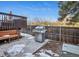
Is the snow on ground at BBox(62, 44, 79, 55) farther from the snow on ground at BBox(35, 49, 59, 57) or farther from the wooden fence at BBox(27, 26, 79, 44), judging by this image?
the snow on ground at BBox(35, 49, 59, 57)

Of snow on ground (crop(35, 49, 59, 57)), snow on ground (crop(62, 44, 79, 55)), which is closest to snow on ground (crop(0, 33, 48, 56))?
snow on ground (crop(35, 49, 59, 57))

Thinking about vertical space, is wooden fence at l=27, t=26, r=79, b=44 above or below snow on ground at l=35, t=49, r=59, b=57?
above

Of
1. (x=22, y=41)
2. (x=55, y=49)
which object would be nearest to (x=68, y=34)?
(x=55, y=49)

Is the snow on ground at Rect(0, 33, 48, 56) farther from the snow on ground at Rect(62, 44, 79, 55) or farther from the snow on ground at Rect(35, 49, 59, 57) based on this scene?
the snow on ground at Rect(62, 44, 79, 55)

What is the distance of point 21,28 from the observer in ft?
7.55

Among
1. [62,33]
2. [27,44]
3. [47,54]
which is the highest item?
[62,33]

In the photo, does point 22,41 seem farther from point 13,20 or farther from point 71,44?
point 71,44

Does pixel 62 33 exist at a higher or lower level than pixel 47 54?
higher

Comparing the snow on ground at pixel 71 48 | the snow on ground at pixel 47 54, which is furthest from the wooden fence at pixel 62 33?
the snow on ground at pixel 47 54

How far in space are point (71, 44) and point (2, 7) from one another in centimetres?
118

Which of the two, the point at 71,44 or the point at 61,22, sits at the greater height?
the point at 61,22

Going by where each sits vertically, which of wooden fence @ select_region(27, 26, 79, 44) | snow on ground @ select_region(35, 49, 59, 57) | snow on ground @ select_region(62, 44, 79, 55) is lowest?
snow on ground @ select_region(35, 49, 59, 57)

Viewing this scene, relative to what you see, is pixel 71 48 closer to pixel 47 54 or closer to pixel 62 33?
pixel 62 33

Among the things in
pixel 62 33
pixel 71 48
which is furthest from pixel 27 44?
pixel 71 48
